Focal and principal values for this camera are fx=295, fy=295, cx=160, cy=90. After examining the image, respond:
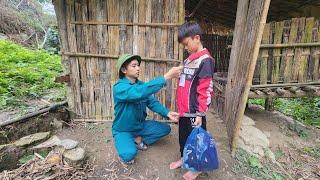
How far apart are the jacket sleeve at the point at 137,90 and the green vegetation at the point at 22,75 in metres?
3.45

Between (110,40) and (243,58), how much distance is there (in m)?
2.26

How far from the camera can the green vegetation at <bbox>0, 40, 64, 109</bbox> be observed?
6.66 meters

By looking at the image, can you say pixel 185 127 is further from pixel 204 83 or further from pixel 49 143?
pixel 49 143

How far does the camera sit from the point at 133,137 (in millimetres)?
4309

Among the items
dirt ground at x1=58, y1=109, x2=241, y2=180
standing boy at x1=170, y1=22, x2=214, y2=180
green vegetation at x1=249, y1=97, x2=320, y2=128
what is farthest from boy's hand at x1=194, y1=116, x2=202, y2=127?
green vegetation at x1=249, y1=97, x2=320, y2=128

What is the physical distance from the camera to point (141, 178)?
383cm

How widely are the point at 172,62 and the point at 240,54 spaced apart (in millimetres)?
1173

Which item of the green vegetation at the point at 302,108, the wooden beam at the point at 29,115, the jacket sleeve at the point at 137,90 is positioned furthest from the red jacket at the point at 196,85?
the green vegetation at the point at 302,108

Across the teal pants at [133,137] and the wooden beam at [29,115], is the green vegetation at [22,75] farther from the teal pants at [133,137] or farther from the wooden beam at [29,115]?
the teal pants at [133,137]

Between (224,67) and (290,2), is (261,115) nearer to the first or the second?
(290,2)

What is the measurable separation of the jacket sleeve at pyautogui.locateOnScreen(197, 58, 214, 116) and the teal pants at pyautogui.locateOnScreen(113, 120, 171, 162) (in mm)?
Answer: 1120

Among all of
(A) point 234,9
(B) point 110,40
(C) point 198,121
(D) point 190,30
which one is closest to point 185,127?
(C) point 198,121

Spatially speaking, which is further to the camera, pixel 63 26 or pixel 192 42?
pixel 63 26

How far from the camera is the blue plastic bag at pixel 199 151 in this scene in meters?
3.39
